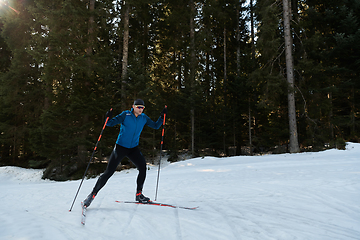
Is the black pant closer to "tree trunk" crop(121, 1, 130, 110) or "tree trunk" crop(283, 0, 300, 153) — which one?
"tree trunk" crop(121, 1, 130, 110)

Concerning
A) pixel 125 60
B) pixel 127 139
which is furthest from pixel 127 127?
pixel 125 60

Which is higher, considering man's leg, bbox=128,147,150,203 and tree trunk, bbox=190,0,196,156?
tree trunk, bbox=190,0,196,156

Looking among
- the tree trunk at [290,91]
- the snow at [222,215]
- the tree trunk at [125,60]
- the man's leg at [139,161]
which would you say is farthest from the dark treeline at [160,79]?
the man's leg at [139,161]

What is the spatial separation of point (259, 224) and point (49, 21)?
1479cm

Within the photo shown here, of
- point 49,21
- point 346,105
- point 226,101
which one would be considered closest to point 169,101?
point 226,101

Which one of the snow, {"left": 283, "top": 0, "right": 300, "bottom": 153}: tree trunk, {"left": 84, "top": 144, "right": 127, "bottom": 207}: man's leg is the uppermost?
{"left": 283, "top": 0, "right": 300, "bottom": 153}: tree trunk

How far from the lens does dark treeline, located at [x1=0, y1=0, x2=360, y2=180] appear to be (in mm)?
12328

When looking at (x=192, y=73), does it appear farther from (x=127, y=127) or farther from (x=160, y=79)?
(x=127, y=127)

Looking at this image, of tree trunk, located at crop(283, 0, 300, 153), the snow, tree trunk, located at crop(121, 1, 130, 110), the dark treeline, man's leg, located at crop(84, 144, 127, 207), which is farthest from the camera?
tree trunk, located at crop(283, 0, 300, 153)

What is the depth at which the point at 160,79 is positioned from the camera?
20344 mm

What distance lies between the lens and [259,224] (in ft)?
9.27

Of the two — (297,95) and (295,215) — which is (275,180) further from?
(297,95)

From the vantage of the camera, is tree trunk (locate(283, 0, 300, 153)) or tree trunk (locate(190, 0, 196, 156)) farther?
tree trunk (locate(190, 0, 196, 156))

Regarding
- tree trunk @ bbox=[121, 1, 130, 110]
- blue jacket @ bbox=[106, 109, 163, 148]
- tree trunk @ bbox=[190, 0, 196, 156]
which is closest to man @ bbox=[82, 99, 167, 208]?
blue jacket @ bbox=[106, 109, 163, 148]
